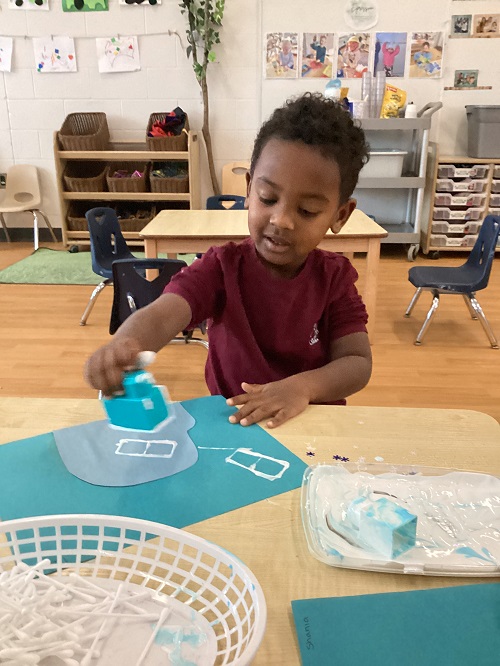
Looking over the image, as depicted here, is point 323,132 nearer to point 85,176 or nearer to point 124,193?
point 124,193

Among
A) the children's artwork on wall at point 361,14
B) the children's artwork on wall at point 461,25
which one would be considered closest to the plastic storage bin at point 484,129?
the children's artwork on wall at point 461,25

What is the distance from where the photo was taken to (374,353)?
2484mm

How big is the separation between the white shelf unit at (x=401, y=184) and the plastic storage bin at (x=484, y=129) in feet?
0.92

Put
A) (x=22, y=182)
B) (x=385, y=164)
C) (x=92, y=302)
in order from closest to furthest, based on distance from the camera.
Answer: (x=92, y=302), (x=385, y=164), (x=22, y=182)

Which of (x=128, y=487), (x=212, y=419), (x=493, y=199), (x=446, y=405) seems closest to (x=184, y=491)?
(x=128, y=487)

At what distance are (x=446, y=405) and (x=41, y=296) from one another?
226 centimetres

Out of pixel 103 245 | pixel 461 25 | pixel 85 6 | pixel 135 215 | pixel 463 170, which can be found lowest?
pixel 135 215

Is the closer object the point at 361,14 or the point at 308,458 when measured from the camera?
the point at 308,458

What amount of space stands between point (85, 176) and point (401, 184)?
2.44 meters

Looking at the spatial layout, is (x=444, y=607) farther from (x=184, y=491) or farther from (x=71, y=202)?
(x=71, y=202)

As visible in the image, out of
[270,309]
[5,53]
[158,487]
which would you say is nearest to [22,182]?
[5,53]

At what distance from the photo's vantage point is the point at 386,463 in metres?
0.68

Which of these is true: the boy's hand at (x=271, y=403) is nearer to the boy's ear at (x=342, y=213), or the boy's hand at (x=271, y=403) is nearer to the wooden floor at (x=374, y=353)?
the boy's ear at (x=342, y=213)

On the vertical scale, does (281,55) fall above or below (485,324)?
above
